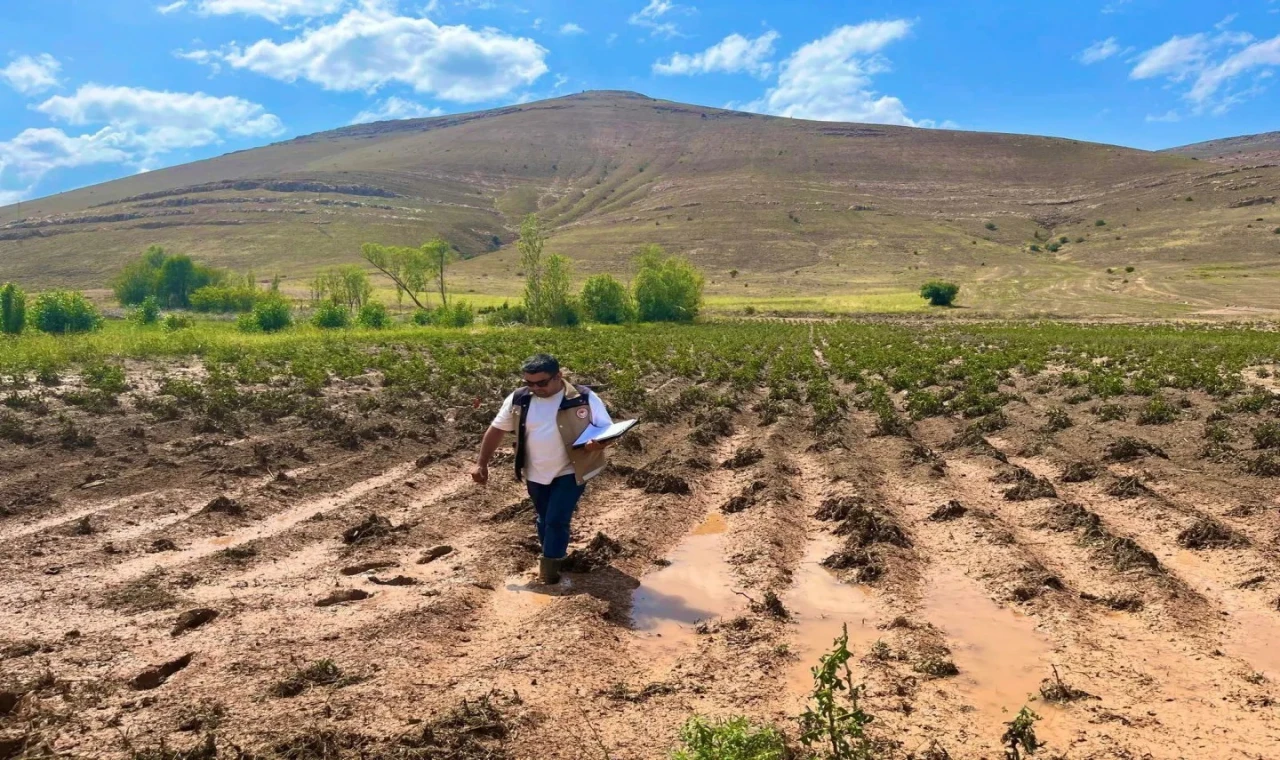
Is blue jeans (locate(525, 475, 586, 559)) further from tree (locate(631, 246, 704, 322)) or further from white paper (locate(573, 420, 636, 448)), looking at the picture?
tree (locate(631, 246, 704, 322))

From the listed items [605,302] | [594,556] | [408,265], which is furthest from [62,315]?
[594,556]

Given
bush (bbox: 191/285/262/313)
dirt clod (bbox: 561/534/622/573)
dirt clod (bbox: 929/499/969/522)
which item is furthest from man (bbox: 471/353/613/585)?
bush (bbox: 191/285/262/313)

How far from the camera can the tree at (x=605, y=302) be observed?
201 feet

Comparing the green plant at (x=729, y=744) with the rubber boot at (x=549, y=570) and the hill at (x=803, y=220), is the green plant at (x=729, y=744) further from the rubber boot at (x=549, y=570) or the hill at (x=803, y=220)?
the hill at (x=803, y=220)

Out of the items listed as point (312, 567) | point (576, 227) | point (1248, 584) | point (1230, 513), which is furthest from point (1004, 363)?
point (576, 227)

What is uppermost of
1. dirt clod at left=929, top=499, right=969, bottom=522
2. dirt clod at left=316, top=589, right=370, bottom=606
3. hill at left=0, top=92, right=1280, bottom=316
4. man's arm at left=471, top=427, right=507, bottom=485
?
hill at left=0, top=92, right=1280, bottom=316

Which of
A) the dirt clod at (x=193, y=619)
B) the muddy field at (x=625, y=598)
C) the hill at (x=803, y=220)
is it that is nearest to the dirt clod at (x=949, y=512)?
the muddy field at (x=625, y=598)

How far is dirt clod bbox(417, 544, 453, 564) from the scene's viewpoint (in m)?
7.59

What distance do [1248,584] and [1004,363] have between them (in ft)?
70.4

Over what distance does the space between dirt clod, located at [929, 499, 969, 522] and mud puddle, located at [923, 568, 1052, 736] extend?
1921 mm

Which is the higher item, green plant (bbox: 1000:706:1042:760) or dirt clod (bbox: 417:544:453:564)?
green plant (bbox: 1000:706:1042:760)

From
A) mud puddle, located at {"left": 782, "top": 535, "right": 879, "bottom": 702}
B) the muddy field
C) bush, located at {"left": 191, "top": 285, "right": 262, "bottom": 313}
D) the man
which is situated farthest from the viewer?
bush, located at {"left": 191, "top": 285, "right": 262, "bottom": 313}

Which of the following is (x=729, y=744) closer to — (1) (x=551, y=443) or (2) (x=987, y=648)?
(2) (x=987, y=648)

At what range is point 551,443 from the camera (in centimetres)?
653
